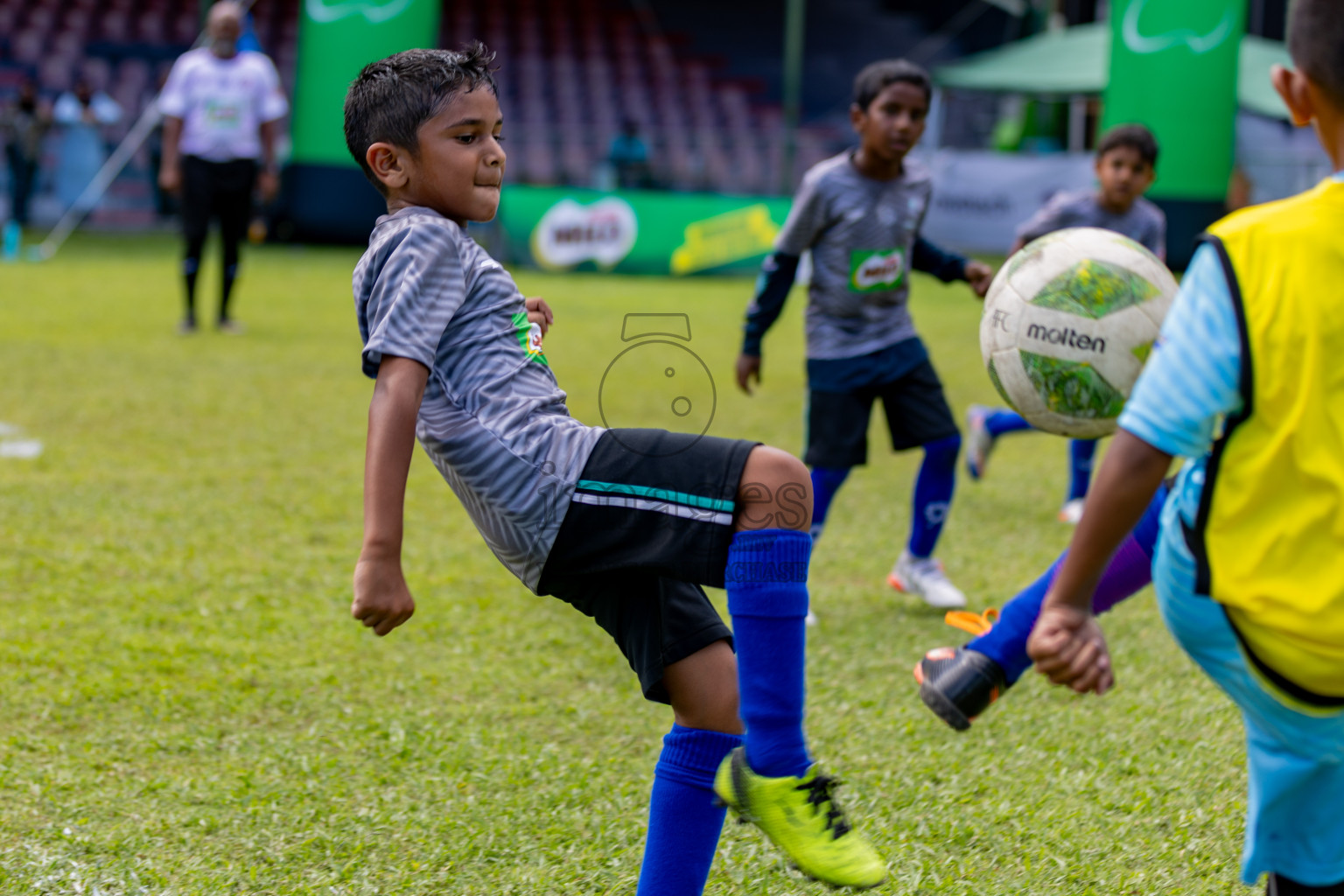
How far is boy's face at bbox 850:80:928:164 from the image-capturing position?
155 inches

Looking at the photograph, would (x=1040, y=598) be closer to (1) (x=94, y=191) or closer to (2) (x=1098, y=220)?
(2) (x=1098, y=220)

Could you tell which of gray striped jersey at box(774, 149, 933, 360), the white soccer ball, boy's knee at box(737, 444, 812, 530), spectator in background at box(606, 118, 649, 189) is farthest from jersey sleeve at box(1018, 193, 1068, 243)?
spectator in background at box(606, 118, 649, 189)

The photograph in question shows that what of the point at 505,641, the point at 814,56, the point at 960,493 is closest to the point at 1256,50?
the point at 814,56

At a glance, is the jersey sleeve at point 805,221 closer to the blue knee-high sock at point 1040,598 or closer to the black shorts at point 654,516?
the blue knee-high sock at point 1040,598

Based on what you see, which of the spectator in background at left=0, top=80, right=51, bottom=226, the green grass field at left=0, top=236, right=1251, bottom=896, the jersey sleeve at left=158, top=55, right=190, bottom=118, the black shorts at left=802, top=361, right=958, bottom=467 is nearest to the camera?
the green grass field at left=0, top=236, right=1251, bottom=896

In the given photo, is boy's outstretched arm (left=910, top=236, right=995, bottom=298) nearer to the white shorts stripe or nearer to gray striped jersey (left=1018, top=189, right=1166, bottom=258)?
gray striped jersey (left=1018, top=189, right=1166, bottom=258)

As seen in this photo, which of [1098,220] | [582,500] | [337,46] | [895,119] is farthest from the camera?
[337,46]

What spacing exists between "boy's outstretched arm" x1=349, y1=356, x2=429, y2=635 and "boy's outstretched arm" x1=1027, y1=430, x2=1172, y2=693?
83 cm

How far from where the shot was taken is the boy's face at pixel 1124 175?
483 centimetres

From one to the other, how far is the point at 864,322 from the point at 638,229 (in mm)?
9992

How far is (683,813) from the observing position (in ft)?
6.71

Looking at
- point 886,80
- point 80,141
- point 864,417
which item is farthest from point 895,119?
point 80,141

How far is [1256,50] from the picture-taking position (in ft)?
59.7

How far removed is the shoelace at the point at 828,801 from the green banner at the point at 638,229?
11.8 m
